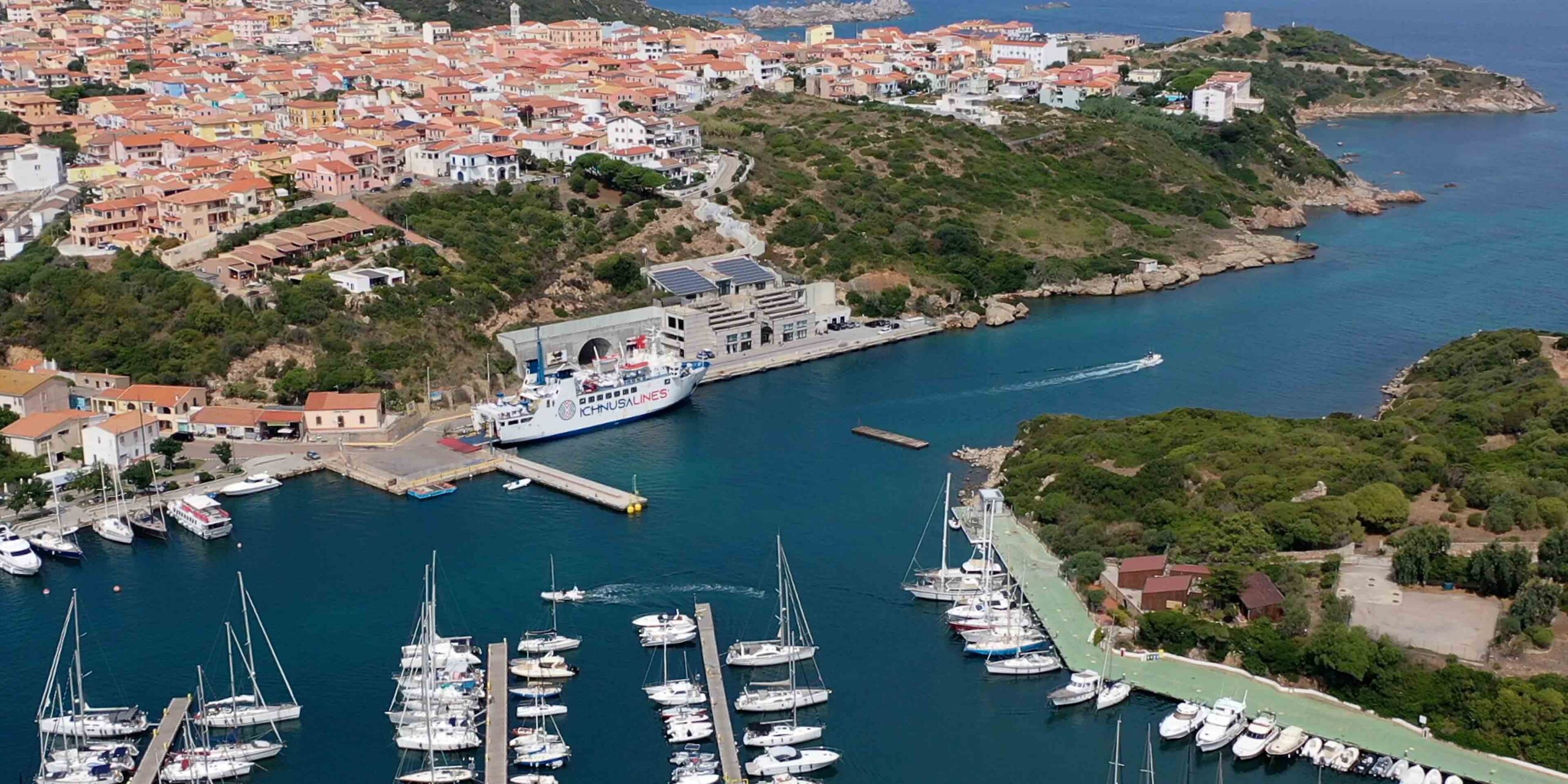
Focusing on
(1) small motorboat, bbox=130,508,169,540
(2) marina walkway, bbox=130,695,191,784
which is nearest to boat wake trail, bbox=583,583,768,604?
(2) marina walkway, bbox=130,695,191,784

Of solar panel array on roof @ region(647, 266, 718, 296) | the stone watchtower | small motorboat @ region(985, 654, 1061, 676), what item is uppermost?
the stone watchtower

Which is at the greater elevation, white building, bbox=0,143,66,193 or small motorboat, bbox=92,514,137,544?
white building, bbox=0,143,66,193

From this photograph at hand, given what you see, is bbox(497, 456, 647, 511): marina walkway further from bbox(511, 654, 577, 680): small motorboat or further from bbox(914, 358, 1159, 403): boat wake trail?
bbox(914, 358, 1159, 403): boat wake trail

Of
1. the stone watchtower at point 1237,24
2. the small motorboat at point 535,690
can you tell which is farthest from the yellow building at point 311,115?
the stone watchtower at point 1237,24

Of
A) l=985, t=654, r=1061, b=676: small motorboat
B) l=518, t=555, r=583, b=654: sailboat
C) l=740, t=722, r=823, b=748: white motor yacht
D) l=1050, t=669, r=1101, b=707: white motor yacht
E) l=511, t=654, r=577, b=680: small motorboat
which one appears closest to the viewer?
l=740, t=722, r=823, b=748: white motor yacht

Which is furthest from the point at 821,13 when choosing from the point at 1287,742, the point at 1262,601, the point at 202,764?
the point at 202,764

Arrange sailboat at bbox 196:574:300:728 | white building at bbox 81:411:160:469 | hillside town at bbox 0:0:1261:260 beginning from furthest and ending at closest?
hillside town at bbox 0:0:1261:260, white building at bbox 81:411:160:469, sailboat at bbox 196:574:300:728
